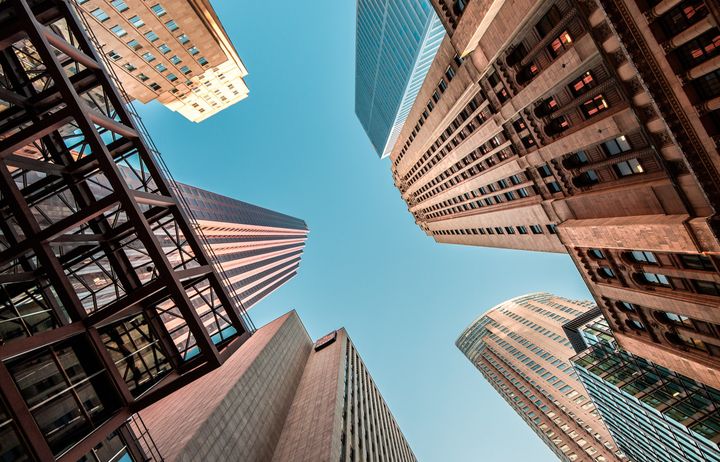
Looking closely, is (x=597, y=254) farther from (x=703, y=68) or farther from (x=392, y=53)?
(x=392, y=53)

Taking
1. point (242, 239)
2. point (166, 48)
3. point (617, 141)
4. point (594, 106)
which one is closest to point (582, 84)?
point (594, 106)

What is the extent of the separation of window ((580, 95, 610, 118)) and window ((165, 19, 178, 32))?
50.2 meters

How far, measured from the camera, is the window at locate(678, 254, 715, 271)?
19817 millimetres

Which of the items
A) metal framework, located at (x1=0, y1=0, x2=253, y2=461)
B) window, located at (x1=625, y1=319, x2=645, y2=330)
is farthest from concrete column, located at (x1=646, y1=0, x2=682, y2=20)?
metal framework, located at (x1=0, y1=0, x2=253, y2=461)

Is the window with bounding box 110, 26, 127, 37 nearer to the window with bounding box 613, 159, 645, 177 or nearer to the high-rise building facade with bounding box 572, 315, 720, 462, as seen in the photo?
the window with bounding box 613, 159, 645, 177

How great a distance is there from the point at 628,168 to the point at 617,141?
1.74 m

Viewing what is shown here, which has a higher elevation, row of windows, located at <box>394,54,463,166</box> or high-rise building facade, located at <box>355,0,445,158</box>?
high-rise building facade, located at <box>355,0,445,158</box>

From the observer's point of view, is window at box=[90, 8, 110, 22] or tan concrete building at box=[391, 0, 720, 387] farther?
window at box=[90, 8, 110, 22]

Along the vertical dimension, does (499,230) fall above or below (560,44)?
below

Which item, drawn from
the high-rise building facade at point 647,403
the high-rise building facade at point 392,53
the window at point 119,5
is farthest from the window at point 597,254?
the high-rise building facade at point 392,53

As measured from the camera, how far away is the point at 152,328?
1941 centimetres

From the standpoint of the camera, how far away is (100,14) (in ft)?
140

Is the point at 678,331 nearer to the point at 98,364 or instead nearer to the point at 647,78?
the point at 647,78

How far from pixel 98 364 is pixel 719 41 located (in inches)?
1136
